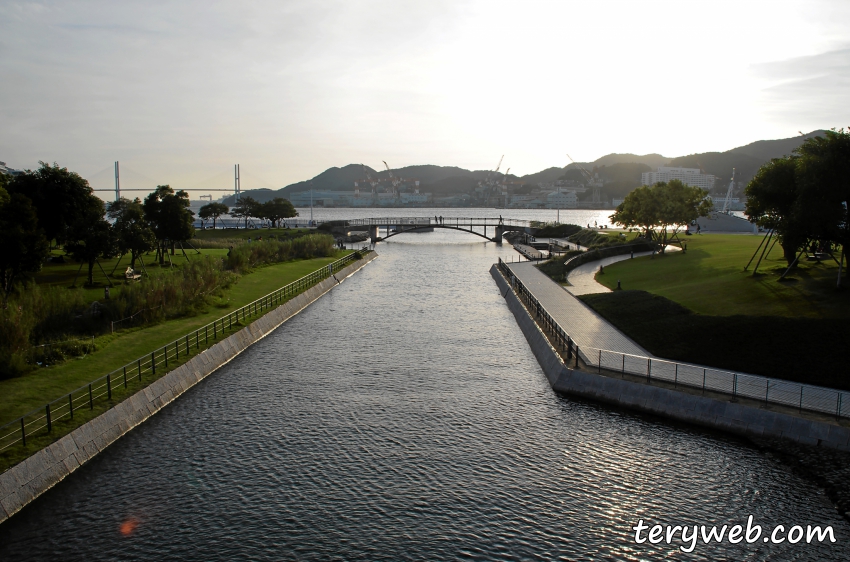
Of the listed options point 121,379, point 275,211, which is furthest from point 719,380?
point 275,211

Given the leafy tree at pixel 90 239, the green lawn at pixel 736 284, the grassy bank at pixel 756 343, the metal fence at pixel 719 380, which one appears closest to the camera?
the metal fence at pixel 719 380

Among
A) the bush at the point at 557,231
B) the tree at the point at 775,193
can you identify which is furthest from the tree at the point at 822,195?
the bush at the point at 557,231

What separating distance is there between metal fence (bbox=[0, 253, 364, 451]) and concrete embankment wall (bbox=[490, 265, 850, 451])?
17187 millimetres

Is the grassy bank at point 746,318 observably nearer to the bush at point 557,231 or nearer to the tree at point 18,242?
the tree at point 18,242

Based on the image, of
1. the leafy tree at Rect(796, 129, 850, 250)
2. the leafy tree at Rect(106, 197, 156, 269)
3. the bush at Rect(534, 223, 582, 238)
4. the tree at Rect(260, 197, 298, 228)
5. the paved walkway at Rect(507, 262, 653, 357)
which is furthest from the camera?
the tree at Rect(260, 197, 298, 228)

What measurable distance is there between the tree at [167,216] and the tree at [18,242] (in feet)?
58.1

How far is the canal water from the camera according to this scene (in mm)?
15492

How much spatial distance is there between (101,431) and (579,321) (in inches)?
1007

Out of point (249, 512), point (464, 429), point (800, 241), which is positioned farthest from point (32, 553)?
point (800, 241)

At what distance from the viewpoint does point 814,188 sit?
3278 cm

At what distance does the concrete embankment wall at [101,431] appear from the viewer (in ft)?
54.5

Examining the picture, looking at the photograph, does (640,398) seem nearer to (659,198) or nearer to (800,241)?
(800,241)

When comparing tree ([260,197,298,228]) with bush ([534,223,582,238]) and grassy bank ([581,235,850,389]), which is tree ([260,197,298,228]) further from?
grassy bank ([581,235,850,389])

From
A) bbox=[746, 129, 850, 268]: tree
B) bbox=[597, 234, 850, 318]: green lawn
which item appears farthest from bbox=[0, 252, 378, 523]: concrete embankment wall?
bbox=[746, 129, 850, 268]: tree
